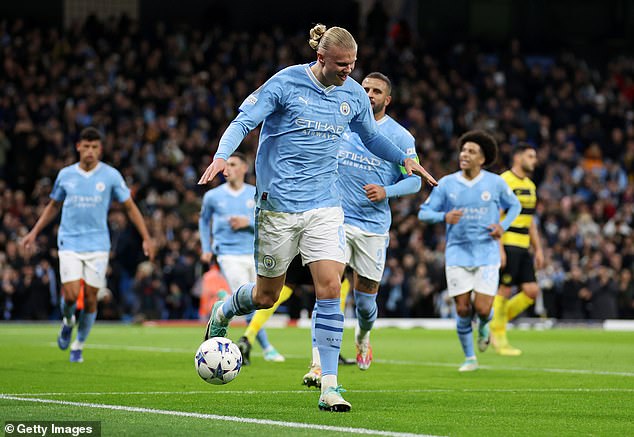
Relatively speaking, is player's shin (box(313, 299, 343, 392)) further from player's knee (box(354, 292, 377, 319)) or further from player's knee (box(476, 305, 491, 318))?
player's knee (box(476, 305, 491, 318))

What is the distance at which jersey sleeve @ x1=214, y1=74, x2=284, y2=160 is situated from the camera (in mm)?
8422

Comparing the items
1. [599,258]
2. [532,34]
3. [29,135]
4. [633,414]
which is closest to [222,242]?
[633,414]

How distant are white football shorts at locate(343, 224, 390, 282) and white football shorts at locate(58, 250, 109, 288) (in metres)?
3.72

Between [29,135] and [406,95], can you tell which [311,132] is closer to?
[29,135]

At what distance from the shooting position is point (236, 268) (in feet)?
50.6

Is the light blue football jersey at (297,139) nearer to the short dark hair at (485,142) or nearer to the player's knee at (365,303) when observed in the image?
the player's knee at (365,303)

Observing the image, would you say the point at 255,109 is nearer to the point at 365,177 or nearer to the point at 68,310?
the point at 365,177

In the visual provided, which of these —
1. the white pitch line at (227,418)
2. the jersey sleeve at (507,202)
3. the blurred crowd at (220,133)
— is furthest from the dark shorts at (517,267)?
the blurred crowd at (220,133)

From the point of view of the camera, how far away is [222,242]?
15719mm

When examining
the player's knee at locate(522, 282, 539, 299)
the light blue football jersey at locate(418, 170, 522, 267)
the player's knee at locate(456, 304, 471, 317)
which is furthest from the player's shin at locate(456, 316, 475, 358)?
the player's knee at locate(522, 282, 539, 299)

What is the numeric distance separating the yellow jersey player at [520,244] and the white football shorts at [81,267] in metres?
5.88

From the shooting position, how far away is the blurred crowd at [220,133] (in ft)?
89.4

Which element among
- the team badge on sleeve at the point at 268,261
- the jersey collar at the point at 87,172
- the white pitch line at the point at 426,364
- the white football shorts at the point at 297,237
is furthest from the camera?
the jersey collar at the point at 87,172

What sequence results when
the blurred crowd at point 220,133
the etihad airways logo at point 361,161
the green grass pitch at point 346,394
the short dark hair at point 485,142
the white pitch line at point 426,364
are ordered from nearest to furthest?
the green grass pitch at point 346,394
the etihad airways logo at point 361,161
the white pitch line at point 426,364
the short dark hair at point 485,142
the blurred crowd at point 220,133
